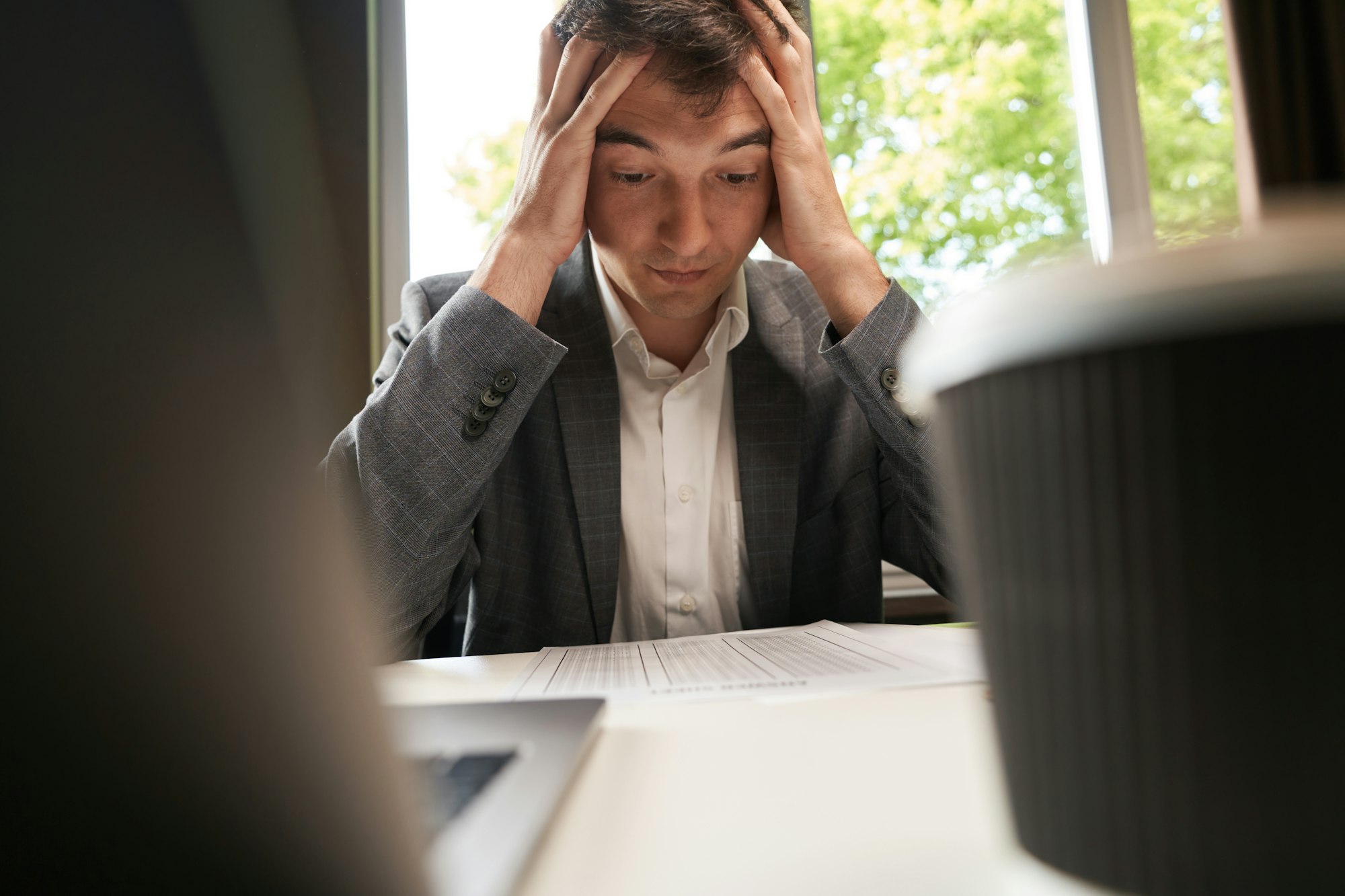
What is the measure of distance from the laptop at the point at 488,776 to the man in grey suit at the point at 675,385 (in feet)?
1.64

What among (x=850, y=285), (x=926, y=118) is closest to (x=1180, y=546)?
(x=850, y=285)

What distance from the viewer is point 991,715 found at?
20cm

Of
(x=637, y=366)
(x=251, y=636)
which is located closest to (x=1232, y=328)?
(x=251, y=636)

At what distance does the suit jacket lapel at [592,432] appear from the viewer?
101 cm

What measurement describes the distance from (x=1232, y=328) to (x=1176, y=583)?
48mm

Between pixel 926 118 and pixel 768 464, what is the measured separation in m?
2.19

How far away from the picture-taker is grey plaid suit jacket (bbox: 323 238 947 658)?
862 millimetres

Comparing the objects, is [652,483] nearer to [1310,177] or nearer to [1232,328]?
[1232,328]

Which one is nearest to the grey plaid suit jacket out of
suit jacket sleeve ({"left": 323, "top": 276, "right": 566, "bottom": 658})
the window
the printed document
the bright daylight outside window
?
suit jacket sleeve ({"left": 323, "top": 276, "right": 566, "bottom": 658})

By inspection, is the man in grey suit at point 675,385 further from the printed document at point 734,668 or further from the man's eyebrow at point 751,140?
the printed document at point 734,668

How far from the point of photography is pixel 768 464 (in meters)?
1.06

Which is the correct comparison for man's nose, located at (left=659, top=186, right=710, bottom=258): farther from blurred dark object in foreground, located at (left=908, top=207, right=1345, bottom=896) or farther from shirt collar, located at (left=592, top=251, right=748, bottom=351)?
blurred dark object in foreground, located at (left=908, top=207, right=1345, bottom=896)

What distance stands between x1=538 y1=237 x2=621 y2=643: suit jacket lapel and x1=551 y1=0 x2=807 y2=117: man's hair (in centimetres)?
31

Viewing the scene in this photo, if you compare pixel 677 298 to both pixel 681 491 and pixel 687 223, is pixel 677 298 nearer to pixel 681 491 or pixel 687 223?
pixel 687 223
